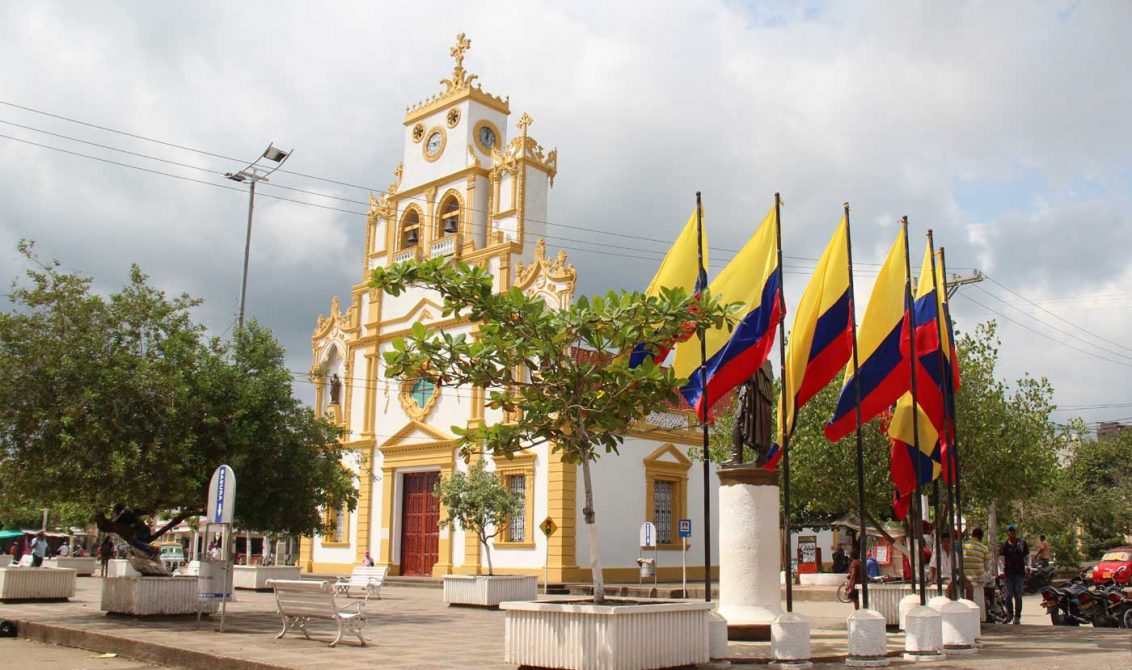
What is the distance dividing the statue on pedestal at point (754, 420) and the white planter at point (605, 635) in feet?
11.3

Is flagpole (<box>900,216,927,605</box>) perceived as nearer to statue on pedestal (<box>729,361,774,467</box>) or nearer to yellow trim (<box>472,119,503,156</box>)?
statue on pedestal (<box>729,361,774,467</box>)

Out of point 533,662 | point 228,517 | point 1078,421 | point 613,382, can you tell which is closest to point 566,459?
point 613,382

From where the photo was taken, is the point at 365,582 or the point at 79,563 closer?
the point at 365,582

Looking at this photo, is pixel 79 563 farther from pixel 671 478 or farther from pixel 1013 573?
pixel 1013 573

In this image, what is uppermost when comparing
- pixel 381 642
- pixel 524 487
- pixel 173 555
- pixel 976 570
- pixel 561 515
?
pixel 524 487

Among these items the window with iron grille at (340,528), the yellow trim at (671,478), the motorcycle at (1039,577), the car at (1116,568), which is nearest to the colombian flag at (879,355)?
the yellow trim at (671,478)

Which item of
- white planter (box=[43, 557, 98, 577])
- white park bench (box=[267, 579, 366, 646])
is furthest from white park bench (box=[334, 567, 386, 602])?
white planter (box=[43, 557, 98, 577])

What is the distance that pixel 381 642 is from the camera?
1342cm

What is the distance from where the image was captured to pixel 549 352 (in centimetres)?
998

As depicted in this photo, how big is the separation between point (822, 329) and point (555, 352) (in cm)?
463

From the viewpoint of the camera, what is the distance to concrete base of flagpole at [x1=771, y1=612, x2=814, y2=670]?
1080 centimetres

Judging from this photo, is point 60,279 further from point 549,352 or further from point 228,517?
point 549,352

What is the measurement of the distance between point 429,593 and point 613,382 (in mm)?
19440

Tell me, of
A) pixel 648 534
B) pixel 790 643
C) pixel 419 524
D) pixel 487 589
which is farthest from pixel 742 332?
pixel 419 524
